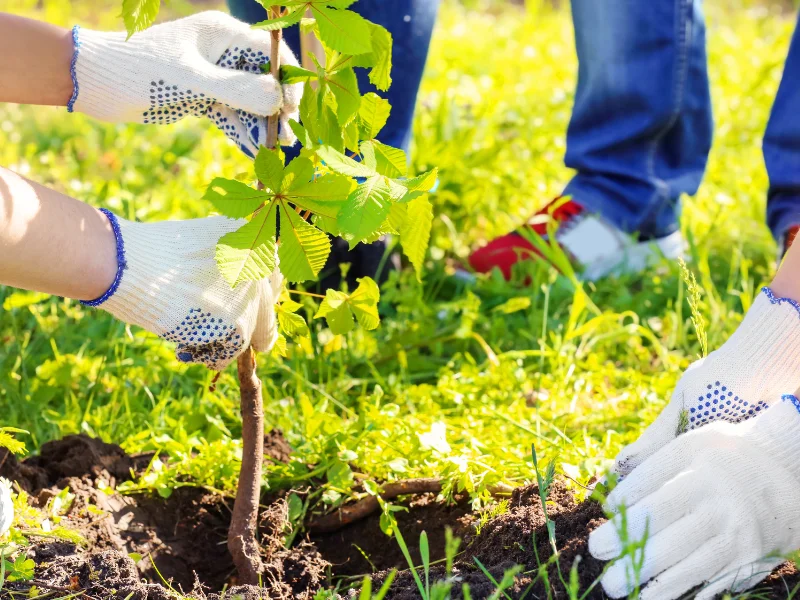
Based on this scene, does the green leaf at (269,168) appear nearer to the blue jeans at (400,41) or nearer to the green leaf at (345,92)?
the green leaf at (345,92)

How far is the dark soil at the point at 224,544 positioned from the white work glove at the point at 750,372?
0.23m

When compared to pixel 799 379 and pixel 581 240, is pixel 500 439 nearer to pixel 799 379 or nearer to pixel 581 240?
pixel 799 379

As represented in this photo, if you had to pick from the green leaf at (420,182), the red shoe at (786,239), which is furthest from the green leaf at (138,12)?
the red shoe at (786,239)

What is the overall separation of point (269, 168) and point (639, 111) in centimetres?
179

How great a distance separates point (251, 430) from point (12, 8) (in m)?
3.69

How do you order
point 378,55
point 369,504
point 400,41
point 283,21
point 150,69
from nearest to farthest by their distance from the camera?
point 283,21
point 378,55
point 150,69
point 369,504
point 400,41

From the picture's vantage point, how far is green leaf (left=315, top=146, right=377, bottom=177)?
1.14 m

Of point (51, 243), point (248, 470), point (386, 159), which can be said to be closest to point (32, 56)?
point (51, 243)

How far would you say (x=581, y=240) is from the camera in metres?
2.69

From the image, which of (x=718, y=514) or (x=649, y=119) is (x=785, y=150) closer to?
(x=649, y=119)

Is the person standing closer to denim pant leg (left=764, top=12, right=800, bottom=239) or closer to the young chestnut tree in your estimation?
denim pant leg (left=764, top=12, right=800, bottom=239)

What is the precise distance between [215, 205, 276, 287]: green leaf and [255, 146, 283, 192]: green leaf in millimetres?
30

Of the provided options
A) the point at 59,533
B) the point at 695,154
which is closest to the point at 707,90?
the point at 695,154

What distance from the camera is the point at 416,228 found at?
4.24ft
